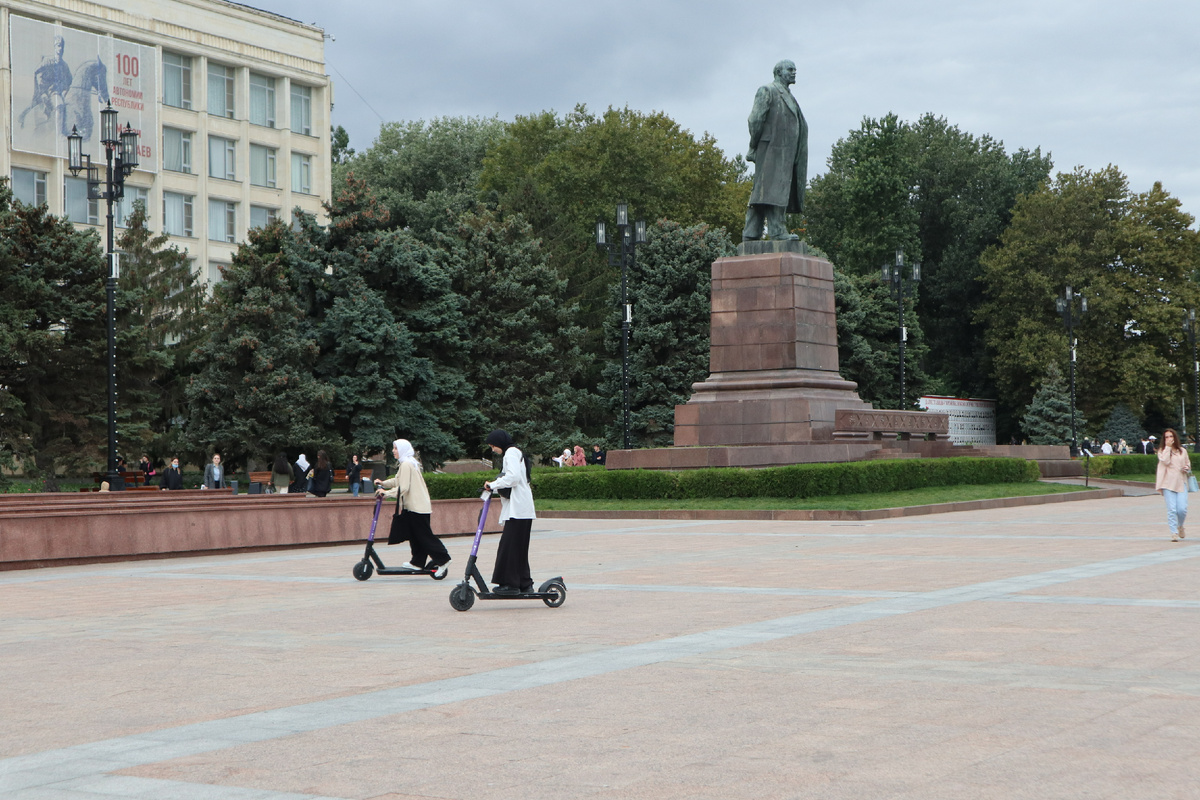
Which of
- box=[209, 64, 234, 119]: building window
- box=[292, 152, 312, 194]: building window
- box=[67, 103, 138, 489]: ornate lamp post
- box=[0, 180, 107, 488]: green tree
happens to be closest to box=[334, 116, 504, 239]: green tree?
box=[292, 152, 312, 194]: building window

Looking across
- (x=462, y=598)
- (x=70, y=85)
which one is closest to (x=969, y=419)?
(x=70, y=85)

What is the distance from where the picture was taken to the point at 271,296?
133 feet

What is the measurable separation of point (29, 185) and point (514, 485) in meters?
53.8

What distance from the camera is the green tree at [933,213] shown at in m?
69.0

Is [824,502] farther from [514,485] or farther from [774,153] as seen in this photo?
[514,485]

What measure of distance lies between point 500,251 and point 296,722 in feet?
140

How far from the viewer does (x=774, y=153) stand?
105ft

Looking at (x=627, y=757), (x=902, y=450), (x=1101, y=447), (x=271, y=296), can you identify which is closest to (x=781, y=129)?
(x=902, y=450)

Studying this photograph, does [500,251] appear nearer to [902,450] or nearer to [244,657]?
[902,450]

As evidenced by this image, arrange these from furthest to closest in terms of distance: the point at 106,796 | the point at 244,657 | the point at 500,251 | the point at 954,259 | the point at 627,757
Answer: the point at 954,259 → the point at 500,251 → the point at 244,657 → the point at 627,757 → the point at 106,796

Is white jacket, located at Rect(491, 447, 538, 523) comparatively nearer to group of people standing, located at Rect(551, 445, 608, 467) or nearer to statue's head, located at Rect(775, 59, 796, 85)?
statue's head, located at Rect(775, 59, 796, 85)

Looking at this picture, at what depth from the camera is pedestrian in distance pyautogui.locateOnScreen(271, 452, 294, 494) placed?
3628 cm

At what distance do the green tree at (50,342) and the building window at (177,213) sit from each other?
24.4m

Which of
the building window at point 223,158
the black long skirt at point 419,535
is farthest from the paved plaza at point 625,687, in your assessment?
the building window at point 223,158
